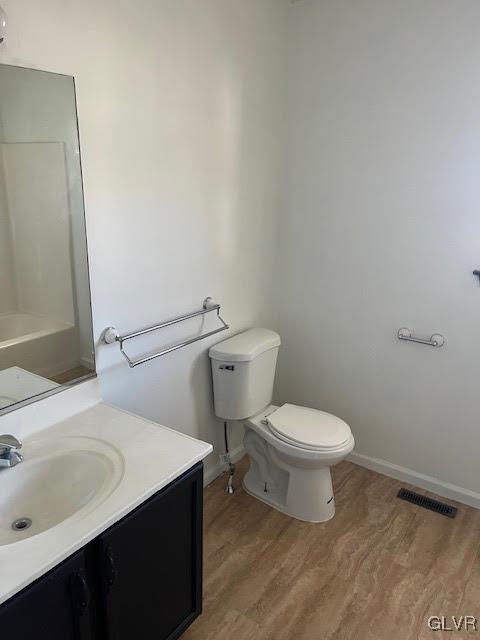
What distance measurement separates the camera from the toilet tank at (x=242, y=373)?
237cm

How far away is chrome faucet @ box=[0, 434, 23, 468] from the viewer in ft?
4.62

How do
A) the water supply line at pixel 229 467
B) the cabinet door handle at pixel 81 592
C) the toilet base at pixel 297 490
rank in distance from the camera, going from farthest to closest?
the water supply line at pixel 229 467 → the toilet base at pixel 297 490 → the cabinet door handle at pixel 81 592

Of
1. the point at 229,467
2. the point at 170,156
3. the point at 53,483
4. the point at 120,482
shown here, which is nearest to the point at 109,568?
the point at 120,482

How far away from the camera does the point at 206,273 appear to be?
2.32 meters

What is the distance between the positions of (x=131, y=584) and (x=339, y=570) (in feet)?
3.52

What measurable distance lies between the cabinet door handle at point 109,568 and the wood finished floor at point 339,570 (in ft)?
2.27

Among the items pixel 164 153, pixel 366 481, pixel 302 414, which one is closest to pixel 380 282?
pixel 302 414

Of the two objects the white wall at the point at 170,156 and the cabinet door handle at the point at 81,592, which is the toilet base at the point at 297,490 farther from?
the cabinet door handle at the point at 81,592

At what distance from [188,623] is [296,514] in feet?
2.81

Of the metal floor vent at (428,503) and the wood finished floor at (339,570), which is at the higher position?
the metal floor vent at (428,503)

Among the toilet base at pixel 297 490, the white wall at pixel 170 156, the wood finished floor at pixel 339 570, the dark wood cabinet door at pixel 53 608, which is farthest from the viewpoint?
the toilet base at pixel 297 490

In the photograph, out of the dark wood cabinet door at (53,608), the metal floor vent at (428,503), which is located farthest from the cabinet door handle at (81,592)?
the metal floor vent at (428,503)

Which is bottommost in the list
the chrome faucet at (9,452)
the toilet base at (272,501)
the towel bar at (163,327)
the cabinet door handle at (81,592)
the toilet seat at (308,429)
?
the toilet base at (272,501)

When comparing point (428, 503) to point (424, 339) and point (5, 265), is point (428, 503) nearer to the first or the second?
point (424, 339)
